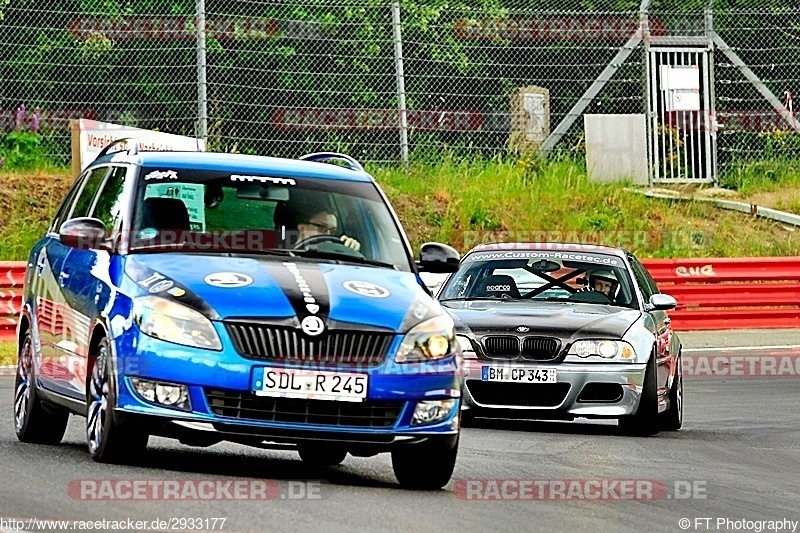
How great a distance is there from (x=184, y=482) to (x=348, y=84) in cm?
1734

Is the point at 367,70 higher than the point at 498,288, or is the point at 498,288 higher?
the point at 367,70

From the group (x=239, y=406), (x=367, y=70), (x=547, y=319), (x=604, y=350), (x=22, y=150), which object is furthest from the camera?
(x=367, y=70)

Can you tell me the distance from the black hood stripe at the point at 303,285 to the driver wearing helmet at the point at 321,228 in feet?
1.54

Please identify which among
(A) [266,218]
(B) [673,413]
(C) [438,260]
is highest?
(A) [266,218]

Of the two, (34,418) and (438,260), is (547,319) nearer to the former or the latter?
(438,260)

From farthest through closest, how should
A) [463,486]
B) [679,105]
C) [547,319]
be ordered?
1. [679,105]
2. [547,319]
3. [463,486]

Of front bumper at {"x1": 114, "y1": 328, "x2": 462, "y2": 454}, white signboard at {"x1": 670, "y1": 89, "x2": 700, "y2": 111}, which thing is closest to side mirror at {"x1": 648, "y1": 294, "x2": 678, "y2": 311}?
front bumper at {"x1": 114, "y1": 328, "x2": 462, "y2": 454}

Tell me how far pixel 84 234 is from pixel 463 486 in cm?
242

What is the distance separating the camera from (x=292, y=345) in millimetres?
8641

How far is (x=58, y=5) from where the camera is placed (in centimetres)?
2462

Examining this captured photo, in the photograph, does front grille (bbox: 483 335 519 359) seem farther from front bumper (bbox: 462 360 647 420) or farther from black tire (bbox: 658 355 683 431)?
black tire (bbox: 658 355 683 431)

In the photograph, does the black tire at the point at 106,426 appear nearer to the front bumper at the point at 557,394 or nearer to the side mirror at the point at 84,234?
the side mirror at the point at 84,234

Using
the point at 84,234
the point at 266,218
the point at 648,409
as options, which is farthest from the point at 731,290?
the point at 84,234

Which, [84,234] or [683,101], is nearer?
[84,234]
